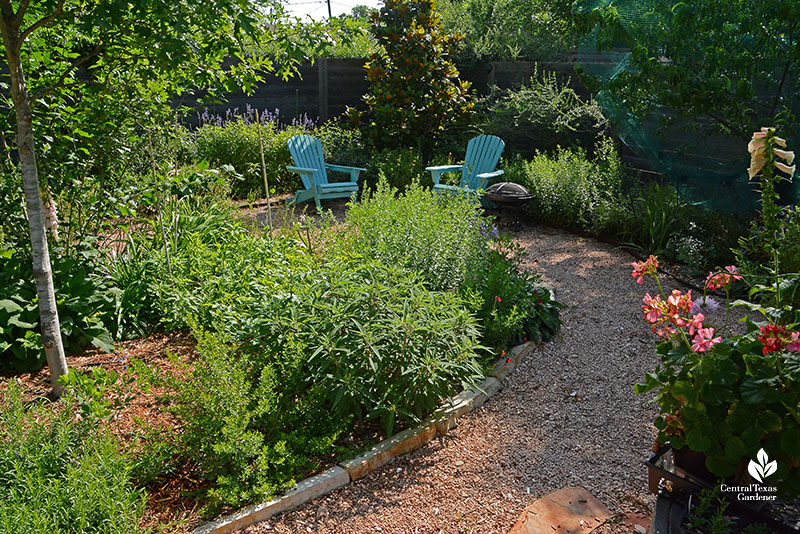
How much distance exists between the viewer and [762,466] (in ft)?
5.47

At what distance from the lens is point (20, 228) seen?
326 cm

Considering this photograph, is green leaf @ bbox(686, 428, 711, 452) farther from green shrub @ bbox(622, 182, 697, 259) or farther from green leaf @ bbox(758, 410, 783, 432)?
green shrub @ bbox(622, 182, 697, 259)

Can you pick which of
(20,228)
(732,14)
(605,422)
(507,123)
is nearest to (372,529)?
(605,422)

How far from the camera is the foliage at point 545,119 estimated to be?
6934 millimetres

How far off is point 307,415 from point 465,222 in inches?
68.6

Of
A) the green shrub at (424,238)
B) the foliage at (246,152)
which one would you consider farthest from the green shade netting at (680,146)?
the foliage at (246,152)

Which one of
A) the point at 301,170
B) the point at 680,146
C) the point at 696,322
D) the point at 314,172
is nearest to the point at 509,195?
the point at 680,146

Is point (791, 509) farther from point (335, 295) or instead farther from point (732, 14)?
point (732, 14)

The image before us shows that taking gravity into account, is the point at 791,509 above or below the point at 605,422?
above

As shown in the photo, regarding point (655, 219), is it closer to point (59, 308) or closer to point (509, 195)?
point (509, 195)

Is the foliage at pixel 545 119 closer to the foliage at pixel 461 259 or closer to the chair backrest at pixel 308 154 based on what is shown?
the chair backrest at pixel 308 154

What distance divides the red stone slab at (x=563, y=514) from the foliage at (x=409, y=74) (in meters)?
6.01

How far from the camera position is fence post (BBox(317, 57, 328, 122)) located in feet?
29.5

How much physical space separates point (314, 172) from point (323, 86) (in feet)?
10.1
